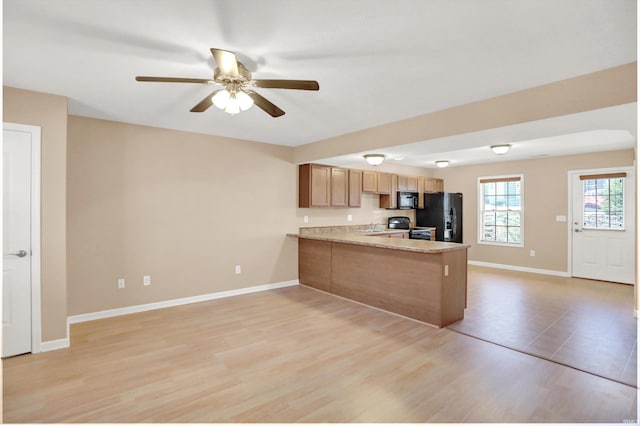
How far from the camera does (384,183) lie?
22.3 ft

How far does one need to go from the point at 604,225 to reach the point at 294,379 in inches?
246

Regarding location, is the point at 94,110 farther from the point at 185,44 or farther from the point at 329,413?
the point at 329,413

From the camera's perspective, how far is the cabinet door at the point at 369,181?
21.1 ft

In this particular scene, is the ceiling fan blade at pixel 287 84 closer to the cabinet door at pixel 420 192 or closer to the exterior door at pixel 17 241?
the exterior door at pixel 17 241

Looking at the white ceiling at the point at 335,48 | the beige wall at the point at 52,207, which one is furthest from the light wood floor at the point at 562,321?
the beige wall at the point at 52,207

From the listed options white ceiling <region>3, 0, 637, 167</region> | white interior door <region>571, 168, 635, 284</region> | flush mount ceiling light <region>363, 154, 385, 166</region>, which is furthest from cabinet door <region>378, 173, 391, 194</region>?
white interior door <region>571, 168, 635, 284</region>

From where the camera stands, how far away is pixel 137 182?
4227 millimetres

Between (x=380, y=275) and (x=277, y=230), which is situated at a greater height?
(x=277, y=230)

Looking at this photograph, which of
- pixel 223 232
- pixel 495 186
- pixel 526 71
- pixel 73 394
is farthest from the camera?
pixel 495 186

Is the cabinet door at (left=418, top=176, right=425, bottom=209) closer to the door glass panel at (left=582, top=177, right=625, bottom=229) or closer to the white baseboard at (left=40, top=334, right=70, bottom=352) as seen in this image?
the door glass panel at (left=582, top=177, right=625, bottom=229)

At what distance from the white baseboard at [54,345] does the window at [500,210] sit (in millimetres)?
7477

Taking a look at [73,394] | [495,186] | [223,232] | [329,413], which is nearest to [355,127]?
[223,232]

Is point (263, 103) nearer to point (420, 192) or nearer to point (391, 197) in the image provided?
point (391, 197)

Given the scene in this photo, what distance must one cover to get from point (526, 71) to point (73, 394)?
4.20 metres
